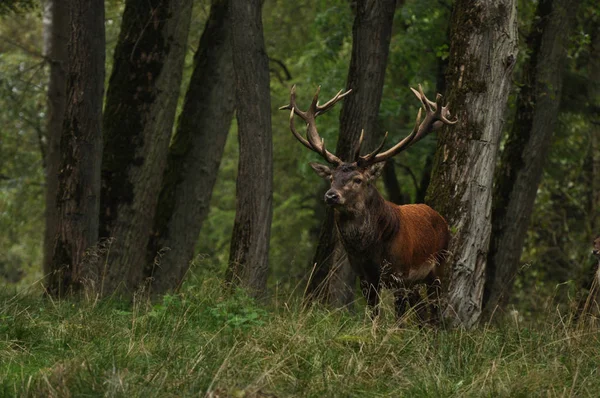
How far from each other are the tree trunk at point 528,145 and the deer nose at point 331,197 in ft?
22.2

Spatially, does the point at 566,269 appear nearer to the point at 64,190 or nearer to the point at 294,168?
the point at 294,168

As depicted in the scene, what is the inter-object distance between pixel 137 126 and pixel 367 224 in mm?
4927

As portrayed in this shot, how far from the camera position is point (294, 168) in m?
29.3

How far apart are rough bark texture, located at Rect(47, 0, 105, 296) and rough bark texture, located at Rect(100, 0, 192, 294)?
84.3 inches

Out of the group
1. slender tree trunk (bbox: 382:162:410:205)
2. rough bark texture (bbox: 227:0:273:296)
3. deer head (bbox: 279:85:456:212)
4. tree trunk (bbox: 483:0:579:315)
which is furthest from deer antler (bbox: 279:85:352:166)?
slender tree trunk (bbox: 382:162:410:205)

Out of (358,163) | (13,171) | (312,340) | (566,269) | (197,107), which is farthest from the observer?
(13,171)

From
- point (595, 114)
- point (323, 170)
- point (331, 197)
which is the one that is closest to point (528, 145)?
point (595, 114)

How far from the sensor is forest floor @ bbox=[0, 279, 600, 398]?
23.2 ft

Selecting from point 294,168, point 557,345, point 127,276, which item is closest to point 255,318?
point 557,345

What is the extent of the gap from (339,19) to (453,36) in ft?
34.4

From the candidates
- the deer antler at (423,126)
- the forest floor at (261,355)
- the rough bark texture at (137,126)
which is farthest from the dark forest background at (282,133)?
the forest floor at (261,355)

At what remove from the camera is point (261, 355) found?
7938 mm

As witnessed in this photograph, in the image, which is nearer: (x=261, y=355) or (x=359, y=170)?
(x=261, y=355)

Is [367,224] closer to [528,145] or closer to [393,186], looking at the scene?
[528,145]
